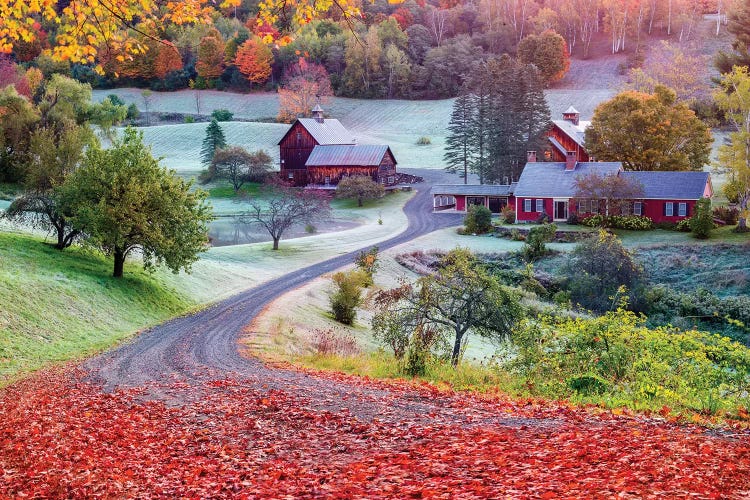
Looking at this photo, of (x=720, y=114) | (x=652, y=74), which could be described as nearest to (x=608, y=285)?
(x=720, y=114)

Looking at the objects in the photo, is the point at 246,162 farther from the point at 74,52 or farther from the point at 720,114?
the point at 74,52

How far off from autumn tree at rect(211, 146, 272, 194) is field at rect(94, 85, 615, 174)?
8.15 meters

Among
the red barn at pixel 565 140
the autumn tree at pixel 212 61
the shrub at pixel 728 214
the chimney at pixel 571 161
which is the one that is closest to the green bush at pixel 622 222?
the shrub at pixel 728 214

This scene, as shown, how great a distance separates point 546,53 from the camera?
352ft

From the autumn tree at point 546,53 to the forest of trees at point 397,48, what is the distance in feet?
0.44

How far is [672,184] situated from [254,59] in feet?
232

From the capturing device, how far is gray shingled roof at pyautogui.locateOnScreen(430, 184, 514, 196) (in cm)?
6278

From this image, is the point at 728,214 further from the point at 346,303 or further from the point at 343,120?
the point at 343,120

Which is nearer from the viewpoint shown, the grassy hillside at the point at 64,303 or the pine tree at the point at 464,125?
the grassy hillside at the point at 64,303

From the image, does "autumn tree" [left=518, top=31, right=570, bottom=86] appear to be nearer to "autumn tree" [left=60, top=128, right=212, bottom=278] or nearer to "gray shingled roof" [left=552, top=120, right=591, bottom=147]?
"gray shingled roof" [left=552, top=120, right=591, bottom=147]

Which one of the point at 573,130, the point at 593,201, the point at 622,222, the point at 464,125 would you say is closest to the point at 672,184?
the point at 622,222

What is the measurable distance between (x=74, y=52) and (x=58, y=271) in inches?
826

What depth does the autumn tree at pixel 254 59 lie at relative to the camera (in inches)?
4358

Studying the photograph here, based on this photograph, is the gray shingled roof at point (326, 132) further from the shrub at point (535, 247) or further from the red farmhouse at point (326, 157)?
the shrub at point (535, 247)
